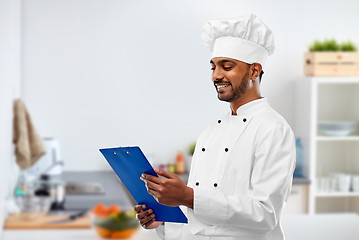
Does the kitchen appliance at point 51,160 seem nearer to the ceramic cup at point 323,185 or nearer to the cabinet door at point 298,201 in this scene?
the cabinet door at point 298,201

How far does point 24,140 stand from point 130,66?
124 cm

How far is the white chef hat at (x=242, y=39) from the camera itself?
49.2 inches

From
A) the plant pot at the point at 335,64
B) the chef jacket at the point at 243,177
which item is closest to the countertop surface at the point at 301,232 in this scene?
the chef jacket at the point at 243,177

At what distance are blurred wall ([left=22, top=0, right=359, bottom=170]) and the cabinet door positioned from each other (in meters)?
0.79

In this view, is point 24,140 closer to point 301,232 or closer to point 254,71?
point 301,232

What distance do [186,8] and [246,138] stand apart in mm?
2957

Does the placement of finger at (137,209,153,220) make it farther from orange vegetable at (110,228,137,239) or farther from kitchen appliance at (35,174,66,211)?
kitchen appliance at (35,174,66,211)

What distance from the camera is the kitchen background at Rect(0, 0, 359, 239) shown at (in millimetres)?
3900

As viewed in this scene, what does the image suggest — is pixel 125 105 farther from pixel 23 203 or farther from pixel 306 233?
pixel 306 233

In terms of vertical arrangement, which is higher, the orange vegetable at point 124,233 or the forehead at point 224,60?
the forehead at point 224,60

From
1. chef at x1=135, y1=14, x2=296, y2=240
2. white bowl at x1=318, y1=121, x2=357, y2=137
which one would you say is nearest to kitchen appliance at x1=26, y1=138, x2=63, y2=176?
white bowl at x1=318, y1=121, x2=357, y2=137

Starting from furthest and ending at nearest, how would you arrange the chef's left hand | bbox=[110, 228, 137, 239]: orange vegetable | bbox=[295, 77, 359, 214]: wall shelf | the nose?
bbox=[295, 77, 359, 214]: wall shelf < bbox=[110, 228, 137, 239]: orange vegetable < the nose < the chef's left hand

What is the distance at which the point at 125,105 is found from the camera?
4016 mm

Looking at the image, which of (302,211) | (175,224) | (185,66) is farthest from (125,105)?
(175,224)
